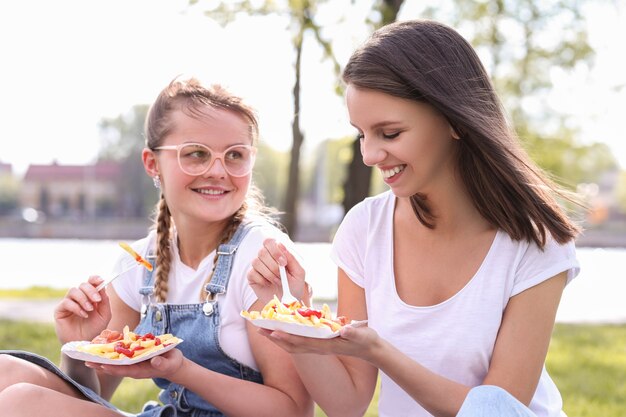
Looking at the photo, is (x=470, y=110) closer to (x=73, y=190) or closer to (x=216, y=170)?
(x=216, y=170)

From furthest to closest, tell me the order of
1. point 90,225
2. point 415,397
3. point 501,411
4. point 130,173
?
1. point 130,173
2. point 90,225
3. point 415,397
4. point 501,411

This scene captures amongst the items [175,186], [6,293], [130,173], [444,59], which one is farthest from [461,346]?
[130,173]

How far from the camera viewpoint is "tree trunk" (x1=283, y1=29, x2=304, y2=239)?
35.3 ft

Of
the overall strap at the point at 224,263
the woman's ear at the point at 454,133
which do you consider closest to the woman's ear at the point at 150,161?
the overall strap at the point at 224,263

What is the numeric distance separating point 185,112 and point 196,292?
1.91 ft

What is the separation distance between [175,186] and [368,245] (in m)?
0.66

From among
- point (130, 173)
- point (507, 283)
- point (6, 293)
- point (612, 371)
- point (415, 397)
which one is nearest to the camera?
point (415, 397)

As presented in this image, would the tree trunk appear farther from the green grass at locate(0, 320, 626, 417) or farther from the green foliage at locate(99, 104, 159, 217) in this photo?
the green foliage at locate(99, 104, 159, 217)

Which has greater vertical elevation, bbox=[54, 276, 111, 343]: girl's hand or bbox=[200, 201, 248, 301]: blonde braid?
bbox=[200, 201, 248, 301]: blonde braid

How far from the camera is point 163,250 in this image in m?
2.89

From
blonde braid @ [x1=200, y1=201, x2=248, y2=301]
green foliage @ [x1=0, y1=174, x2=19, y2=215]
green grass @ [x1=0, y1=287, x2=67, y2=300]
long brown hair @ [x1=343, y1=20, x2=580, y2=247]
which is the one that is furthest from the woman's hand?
green foliage @ [x1=0, y1=174, x2=19, y2=215]

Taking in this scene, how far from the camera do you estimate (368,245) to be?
2604mm

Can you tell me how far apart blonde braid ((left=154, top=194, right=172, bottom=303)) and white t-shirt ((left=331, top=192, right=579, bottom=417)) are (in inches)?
28.5

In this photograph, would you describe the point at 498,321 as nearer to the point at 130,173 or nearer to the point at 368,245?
the point at 368,245
